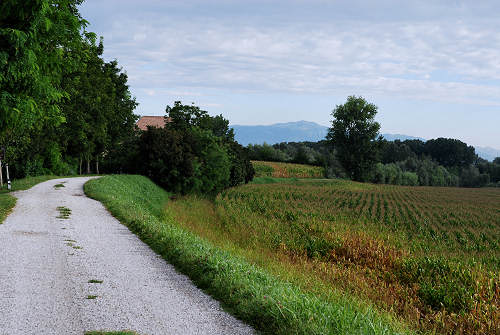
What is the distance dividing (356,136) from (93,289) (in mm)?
72621

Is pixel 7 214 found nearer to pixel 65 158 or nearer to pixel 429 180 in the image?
pixel 65 158

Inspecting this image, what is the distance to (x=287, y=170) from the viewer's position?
75375mm

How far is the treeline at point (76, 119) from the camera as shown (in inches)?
478

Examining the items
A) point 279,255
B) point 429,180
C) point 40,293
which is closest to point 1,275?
point 40,293

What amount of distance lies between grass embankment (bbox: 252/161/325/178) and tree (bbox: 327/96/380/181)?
5160 mm

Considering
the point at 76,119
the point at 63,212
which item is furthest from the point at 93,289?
the point at 76,119

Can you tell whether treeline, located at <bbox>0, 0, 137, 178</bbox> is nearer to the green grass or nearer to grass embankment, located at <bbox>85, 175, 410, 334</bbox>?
the green grass

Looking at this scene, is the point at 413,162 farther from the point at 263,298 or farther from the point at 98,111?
the point at 263,298

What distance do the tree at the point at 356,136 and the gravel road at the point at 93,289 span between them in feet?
220

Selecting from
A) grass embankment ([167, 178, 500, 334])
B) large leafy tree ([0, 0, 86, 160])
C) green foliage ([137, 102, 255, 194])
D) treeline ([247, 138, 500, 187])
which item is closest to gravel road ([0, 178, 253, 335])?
grass embankment ([167, 178, 500, 334])

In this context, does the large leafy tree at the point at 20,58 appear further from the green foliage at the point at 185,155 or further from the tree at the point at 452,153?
the tree at the point at 452,153

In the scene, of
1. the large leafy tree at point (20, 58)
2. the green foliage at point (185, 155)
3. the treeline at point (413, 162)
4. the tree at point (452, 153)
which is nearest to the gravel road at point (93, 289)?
the large leafy tree at point (20, 58)

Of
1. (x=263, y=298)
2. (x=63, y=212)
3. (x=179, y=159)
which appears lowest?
(x=63, y=212)

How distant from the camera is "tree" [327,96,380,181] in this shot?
74812 millimetres
